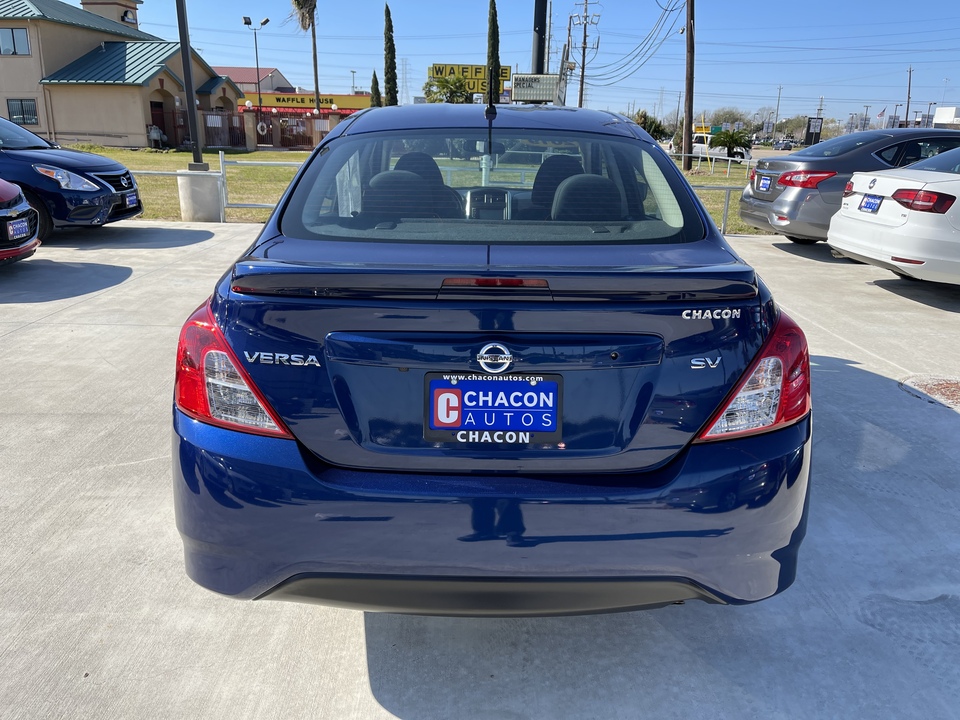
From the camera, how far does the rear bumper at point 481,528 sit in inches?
77.7

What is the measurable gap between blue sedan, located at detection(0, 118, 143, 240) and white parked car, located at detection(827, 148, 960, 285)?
8445 millimetres

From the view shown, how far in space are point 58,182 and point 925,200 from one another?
917 cm

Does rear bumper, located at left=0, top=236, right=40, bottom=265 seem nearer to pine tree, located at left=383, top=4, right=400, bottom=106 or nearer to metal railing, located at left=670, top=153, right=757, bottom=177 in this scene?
metal railing, located at left=670, top=153, right=757, bottom=177

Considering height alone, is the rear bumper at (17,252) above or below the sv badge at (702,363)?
below

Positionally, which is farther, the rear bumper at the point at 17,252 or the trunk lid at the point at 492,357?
the rear bumper at the point at 17,252

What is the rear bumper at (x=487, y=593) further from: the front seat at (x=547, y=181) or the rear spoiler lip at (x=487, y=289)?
the front seat at (x=547, y=181)

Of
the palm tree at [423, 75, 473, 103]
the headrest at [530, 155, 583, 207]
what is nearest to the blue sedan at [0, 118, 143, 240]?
the headrest at [530, 155, 583, 207]

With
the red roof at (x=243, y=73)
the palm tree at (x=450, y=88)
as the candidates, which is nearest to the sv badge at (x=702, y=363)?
the palm tree at (x=450, y=88)

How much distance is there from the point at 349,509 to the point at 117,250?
340 inches

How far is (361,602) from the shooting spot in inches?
81.1

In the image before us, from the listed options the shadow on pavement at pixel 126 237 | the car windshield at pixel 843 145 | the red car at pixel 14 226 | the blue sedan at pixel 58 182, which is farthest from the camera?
the car windshield at pixel 843 145

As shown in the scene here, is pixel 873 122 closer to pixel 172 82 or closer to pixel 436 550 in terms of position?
pixel 172 82

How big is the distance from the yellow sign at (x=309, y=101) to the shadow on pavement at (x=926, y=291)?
60.9 meters

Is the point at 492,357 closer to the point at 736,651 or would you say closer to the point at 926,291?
the point at 736,651
